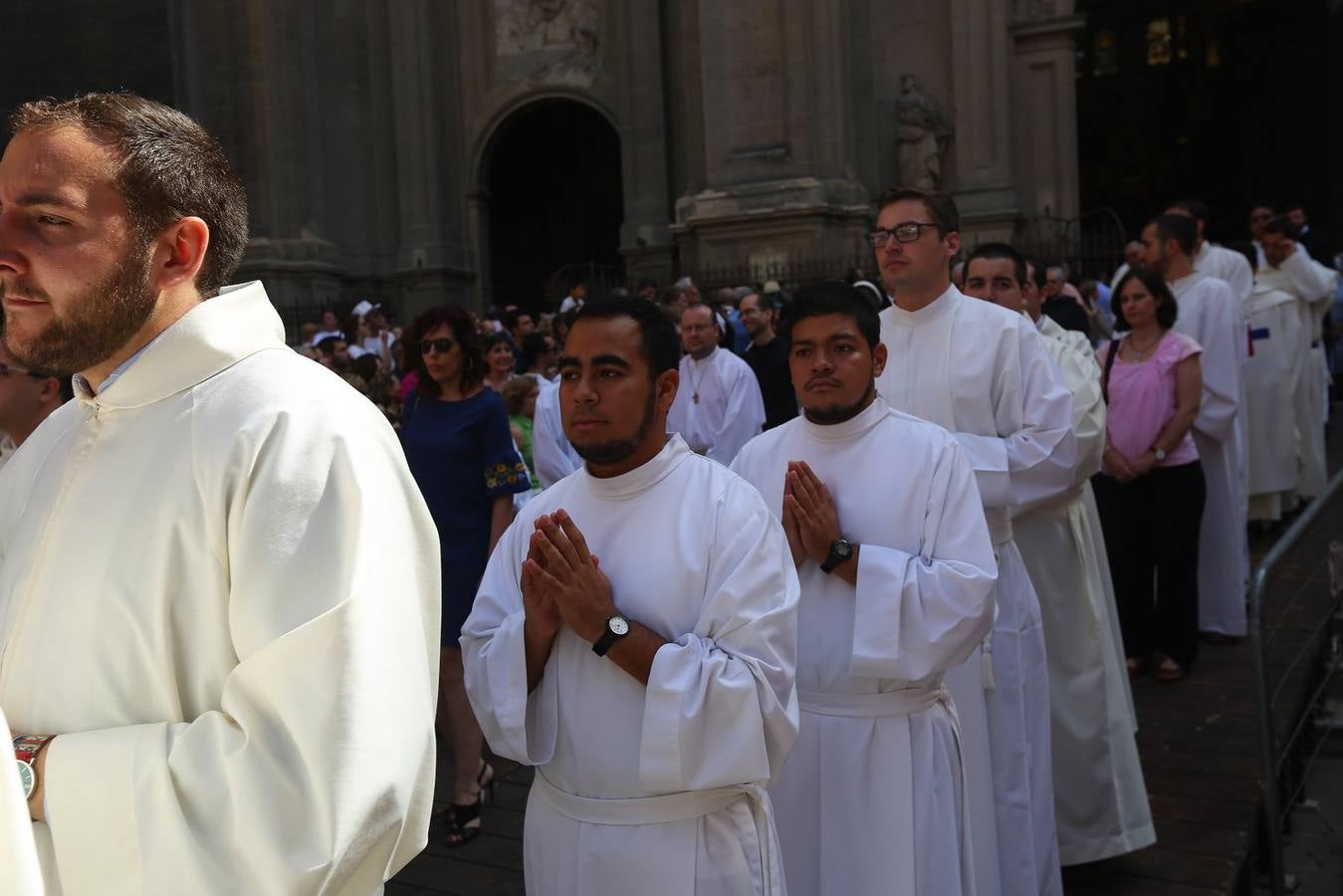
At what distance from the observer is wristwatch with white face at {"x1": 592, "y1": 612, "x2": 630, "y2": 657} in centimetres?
260

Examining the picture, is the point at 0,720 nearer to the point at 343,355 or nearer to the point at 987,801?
the point at 987,801

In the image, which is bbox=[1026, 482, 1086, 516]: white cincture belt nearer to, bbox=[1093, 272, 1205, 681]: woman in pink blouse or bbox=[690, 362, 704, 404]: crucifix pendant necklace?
bbox=[1093, 272, 1205, 681]: woman in pink blouse

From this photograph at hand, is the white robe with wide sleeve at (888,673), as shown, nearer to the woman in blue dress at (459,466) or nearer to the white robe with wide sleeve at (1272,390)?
the woman in blue dress at (459,466)

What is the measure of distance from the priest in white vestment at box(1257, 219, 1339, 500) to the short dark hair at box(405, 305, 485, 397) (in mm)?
6975

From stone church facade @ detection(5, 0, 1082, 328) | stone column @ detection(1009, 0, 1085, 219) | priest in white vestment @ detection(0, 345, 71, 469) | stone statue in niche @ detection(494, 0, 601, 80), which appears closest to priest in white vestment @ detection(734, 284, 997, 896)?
priest in white vestment @ detection(0, 345, 71, 469)

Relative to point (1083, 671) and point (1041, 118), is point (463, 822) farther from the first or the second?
point (1041, 118)


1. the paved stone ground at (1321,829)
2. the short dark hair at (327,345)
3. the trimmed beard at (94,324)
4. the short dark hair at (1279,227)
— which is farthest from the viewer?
the short dark hair at (327,345)

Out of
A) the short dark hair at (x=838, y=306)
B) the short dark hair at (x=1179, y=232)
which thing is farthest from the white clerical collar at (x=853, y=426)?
the short dark hair at (x=1179, y=232)

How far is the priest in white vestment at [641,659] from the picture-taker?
2.55 metres

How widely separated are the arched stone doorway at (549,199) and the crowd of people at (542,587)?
1711 cm

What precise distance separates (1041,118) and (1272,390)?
10.3m

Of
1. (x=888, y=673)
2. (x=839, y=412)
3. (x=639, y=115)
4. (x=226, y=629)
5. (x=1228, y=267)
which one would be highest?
(x=639, y=115)

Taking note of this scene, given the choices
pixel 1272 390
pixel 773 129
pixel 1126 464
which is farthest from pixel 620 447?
pixel 773 129

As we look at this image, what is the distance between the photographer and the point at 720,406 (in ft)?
26.9
